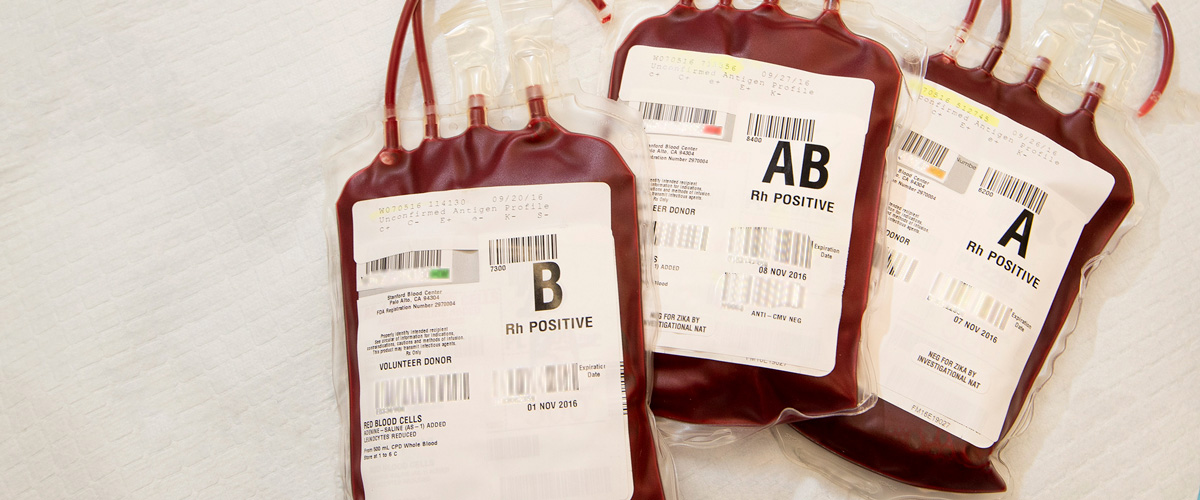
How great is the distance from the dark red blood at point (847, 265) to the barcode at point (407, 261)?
0.18 metres

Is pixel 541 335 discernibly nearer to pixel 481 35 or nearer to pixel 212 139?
pixel 481 35

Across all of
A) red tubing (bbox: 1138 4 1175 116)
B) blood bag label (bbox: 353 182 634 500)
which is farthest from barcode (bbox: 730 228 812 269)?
red tubing (bbox: 1138 4 1175 116)

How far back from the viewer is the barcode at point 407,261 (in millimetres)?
507

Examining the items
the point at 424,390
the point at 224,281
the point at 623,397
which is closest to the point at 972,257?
the point at 623,397

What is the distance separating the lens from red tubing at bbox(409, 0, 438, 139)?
1.82 ft

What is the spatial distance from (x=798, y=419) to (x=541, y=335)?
212mm

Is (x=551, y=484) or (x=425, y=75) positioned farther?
(x=425, y=75)

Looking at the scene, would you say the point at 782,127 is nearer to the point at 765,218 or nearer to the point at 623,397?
the point at 765,218

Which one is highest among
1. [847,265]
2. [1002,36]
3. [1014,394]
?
[1002,36]

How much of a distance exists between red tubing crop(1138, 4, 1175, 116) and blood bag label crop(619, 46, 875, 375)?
30 cm

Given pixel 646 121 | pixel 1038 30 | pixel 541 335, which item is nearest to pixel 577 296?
pixel 541 335

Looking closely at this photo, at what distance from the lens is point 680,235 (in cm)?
54

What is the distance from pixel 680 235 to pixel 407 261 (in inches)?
7.9

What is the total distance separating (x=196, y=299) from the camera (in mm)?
622
